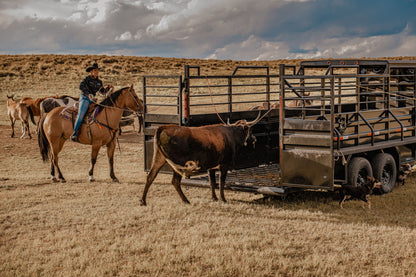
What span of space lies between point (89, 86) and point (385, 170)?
22.2 ft

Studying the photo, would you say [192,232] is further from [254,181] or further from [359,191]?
[359,191]

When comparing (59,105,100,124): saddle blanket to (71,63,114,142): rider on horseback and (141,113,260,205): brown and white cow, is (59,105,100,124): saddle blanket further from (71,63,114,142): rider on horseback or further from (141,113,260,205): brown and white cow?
(141,113,260,205): brown and white cow

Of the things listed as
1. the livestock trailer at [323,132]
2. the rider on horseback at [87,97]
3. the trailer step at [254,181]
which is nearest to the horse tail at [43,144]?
the rider on horseback at [87,97]

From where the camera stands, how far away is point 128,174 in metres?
12.5

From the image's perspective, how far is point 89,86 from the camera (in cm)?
1120

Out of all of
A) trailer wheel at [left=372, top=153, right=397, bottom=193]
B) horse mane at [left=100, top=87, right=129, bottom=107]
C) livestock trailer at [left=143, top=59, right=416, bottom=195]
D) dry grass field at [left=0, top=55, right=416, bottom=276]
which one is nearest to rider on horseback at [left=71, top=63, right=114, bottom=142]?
horse mane at [left=100, top=87, right=129, bottom=107]

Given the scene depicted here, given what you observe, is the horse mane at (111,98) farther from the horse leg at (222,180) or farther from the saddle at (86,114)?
the horse leg at (222,180)

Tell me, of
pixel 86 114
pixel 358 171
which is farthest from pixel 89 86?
pixel 358 171

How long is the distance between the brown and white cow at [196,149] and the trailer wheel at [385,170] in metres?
2.67

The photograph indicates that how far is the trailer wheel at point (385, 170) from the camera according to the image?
940 centimetres

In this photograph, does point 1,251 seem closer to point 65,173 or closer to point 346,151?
point 346,151

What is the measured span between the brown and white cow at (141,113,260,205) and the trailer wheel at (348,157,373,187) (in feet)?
6.40

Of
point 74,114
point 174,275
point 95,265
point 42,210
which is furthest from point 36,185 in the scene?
point 174,275

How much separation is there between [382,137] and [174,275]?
6.09 m
